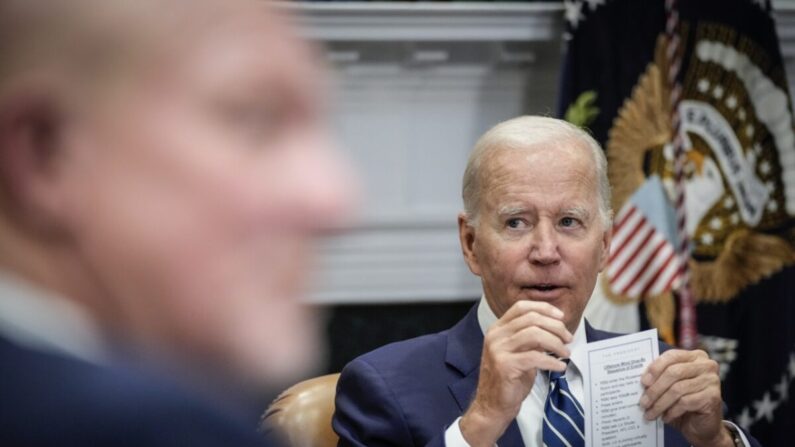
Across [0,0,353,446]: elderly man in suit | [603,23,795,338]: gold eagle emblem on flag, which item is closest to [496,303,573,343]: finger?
[0,0,353,446]: elderly man in suit

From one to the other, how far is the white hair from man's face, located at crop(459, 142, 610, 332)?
2 cm

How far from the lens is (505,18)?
4398 mm

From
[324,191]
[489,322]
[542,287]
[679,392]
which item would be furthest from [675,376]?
[324,191]

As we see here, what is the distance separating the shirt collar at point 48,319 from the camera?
1.22 ft

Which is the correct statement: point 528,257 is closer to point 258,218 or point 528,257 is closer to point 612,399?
point 612,399

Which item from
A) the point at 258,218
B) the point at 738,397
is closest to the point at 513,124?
the point at 258,218

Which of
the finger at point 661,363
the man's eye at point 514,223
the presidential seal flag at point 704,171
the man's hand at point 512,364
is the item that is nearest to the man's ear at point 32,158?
the man's hand at point 512,364

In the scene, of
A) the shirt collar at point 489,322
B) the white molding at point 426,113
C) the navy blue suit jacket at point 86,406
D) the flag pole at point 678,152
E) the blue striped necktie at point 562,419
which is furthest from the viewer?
the white molding at point 426,113

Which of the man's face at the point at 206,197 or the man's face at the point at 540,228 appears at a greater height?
the man's face at the point at 206,197

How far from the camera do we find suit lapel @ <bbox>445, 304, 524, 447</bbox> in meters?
2.21

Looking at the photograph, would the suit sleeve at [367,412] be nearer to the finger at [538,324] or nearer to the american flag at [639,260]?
the finger at [538,324]

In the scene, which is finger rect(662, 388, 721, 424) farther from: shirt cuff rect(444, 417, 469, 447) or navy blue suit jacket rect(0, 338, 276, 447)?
navy blue suit jacket rect(0, 338, 276, 447)

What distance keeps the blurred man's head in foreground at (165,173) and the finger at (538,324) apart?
5.34ft

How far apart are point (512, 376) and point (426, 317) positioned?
2.52 metres
